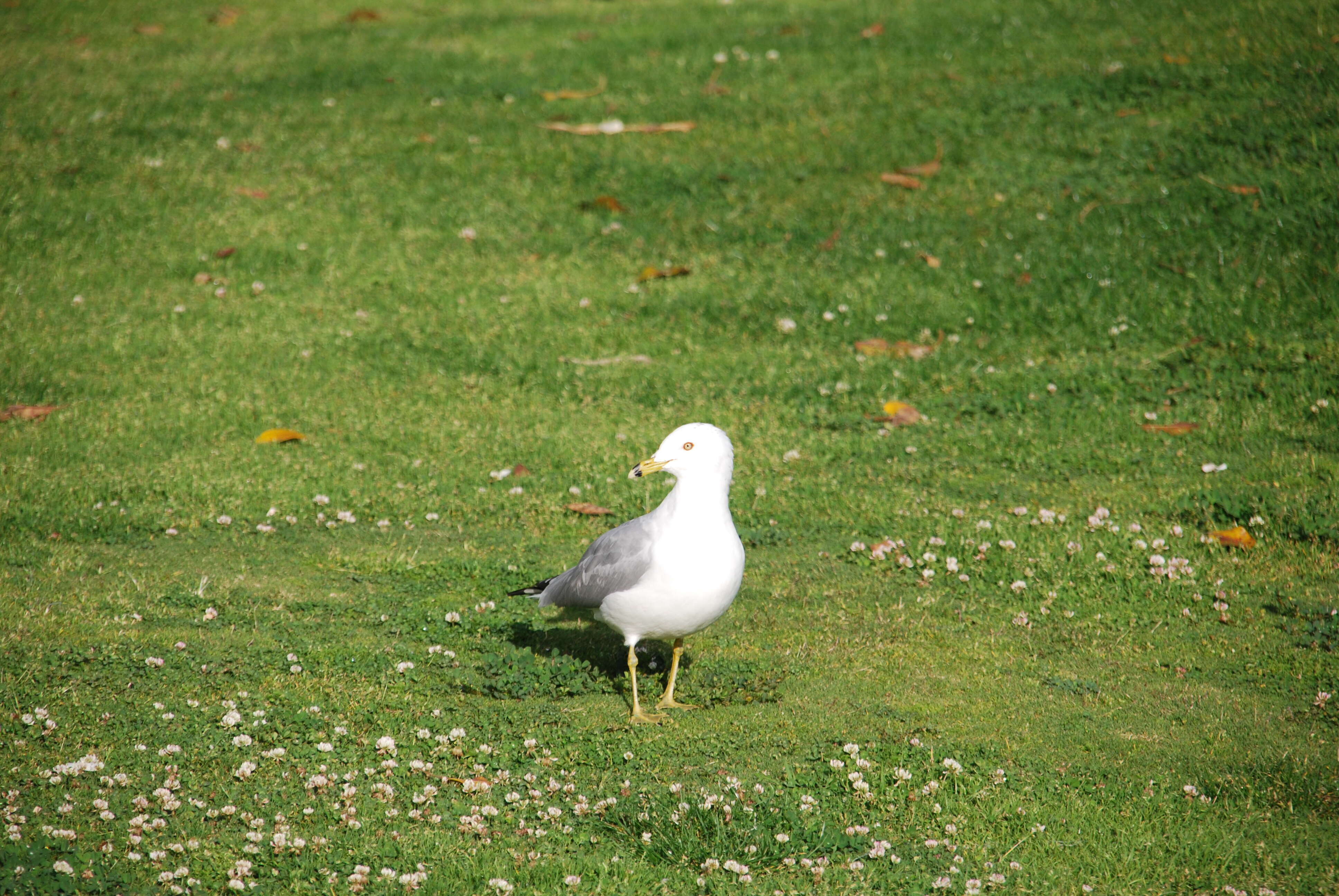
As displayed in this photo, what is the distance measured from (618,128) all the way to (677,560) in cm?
991

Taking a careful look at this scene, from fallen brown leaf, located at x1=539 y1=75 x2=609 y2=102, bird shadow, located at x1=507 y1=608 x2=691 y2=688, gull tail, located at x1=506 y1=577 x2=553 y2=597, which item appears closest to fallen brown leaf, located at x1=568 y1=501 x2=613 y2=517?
bird shadow, located at x1=507 y1=608 x2=691 y2=688

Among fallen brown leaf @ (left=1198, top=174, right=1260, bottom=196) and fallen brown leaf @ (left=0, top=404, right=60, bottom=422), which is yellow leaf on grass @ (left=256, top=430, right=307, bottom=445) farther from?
fallen brown leaf @ (left=1198, top=174, right=1260, bottom=196)

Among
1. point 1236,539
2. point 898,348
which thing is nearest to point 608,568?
point 1236,539

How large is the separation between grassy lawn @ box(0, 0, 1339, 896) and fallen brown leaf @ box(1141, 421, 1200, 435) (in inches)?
6.1

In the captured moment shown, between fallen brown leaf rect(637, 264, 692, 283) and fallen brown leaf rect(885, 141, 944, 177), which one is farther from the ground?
fallen brown leaf rect(885, 141, 944, 177)

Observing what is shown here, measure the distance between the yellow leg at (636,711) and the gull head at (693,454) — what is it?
998mm

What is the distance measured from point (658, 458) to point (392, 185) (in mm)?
9077

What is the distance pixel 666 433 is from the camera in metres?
10.4

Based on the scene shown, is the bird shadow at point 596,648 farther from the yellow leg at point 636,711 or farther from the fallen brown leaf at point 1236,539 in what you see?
the fallen brown leaf at point 1236,539

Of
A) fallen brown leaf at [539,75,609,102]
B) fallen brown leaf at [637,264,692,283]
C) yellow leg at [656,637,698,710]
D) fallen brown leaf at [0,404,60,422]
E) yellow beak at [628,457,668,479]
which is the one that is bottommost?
yellow leg at [656,637,698,710]

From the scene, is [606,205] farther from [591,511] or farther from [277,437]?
[591,511]

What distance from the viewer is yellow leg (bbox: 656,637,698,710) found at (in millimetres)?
6633

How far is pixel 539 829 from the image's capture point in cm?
534

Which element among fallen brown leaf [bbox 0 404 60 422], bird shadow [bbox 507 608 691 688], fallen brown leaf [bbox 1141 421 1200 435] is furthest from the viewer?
fallen brown leaf [bbox 0 404 60 422]
